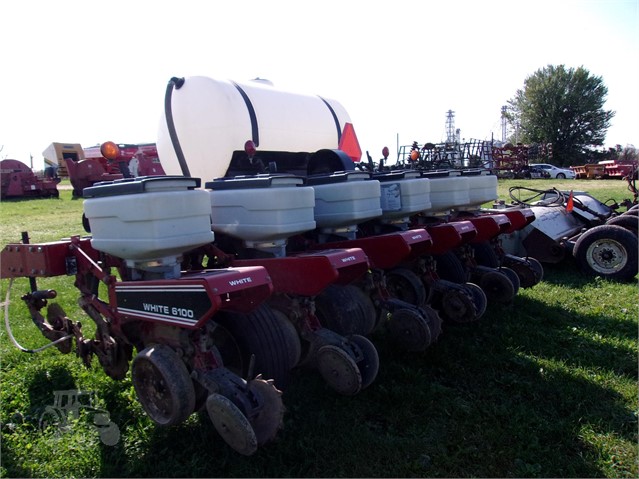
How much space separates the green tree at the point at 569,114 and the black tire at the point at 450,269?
3380 centimetres

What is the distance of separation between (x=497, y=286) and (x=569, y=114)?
34.7 metres

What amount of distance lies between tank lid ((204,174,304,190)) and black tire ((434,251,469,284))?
78.9 inches

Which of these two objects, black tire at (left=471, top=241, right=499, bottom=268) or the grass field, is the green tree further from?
the grass field

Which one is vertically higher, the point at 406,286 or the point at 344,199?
the point at 344,199

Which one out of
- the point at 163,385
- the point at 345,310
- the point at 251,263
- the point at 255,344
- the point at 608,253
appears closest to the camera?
the point at 163,385

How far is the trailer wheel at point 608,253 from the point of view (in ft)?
19.0

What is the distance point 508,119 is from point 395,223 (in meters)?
38.6

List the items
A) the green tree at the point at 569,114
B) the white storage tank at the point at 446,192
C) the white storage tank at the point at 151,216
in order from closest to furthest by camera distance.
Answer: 1. the white storage tank at the point at 151,216
2. the white storage tank at the point at 446,192
3. the green tree at the point at 569,114

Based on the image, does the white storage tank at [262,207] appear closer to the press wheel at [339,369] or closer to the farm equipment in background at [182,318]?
the farm equipment in background at [182,318]

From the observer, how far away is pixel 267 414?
2.48 metres

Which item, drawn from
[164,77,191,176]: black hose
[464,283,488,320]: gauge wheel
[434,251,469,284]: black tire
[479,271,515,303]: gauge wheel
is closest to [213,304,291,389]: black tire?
[164,77,191,176]: black hose

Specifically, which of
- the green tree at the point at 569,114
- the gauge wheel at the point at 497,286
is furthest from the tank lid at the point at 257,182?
the green tree at the point at 569,114

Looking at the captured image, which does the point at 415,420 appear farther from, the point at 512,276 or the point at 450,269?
the point at 512,276

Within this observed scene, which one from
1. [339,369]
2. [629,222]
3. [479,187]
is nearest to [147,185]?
[339,369]
